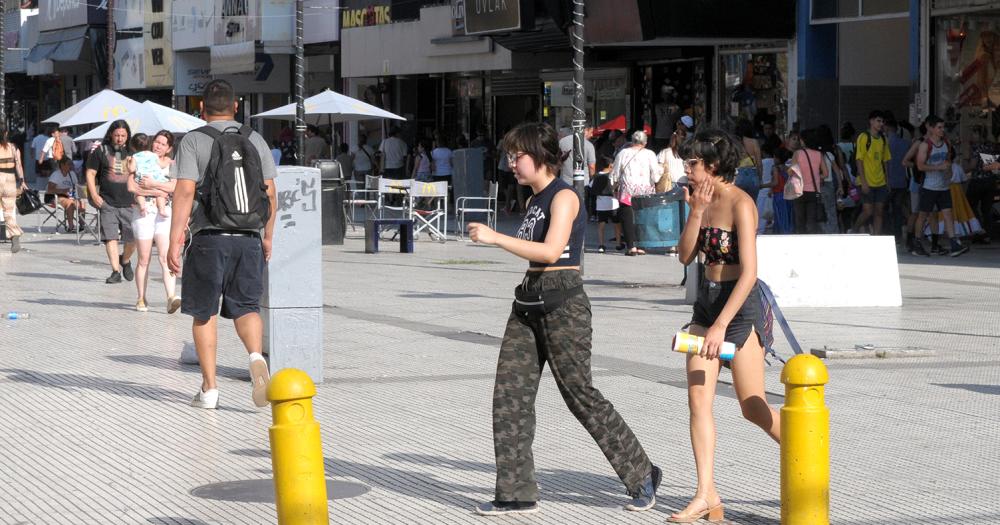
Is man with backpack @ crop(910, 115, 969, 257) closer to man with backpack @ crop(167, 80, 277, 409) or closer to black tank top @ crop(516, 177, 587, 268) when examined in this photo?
man with backpack @ crop(167, 80, 277, 409)

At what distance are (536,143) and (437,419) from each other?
8.59 ft

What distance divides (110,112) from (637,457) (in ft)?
60.6

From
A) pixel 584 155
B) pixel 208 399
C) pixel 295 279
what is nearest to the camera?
pixel 208 399

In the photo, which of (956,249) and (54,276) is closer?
(54,276)

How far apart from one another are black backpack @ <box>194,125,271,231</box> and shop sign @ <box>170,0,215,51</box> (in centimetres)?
3557

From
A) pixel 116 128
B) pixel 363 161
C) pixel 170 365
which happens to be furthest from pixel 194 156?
pixel 363 161

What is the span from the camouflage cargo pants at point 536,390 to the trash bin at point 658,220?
34.5ft

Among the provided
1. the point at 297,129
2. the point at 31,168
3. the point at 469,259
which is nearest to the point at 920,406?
the point at 469,259

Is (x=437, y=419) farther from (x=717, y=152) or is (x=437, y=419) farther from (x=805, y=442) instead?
(x=805, y=442)

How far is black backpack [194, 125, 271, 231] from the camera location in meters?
8.51

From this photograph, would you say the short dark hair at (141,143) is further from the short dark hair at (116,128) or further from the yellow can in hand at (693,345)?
the yellow can in hand at (693,345)

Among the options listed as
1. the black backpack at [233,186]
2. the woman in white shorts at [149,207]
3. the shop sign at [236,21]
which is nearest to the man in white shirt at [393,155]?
the shop sign at [236,21]

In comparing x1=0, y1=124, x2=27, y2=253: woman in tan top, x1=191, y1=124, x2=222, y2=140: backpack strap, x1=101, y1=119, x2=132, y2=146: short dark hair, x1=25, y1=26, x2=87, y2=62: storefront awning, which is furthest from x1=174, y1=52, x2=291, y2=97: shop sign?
x1=191, y1=124, x2=222, y2=140: backpack strap

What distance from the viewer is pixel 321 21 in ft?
125
